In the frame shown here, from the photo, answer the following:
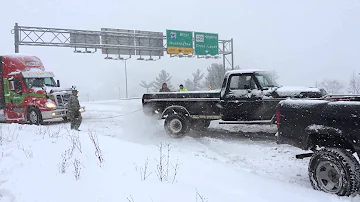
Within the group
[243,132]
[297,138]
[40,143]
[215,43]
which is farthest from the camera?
[215,43]

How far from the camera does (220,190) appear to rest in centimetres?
388

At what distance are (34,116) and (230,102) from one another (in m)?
9.71

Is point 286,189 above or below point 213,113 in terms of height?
below

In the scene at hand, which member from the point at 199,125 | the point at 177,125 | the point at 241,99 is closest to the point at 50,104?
the point at 177,125

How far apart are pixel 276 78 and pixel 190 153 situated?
4.20 meters

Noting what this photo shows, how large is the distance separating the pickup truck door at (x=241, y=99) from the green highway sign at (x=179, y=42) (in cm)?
1707

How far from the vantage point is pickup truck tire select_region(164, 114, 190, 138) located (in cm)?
914

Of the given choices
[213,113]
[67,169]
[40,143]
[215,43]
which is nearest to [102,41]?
[215,43]

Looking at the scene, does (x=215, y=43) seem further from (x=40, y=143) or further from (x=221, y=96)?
(x=40, y=143)

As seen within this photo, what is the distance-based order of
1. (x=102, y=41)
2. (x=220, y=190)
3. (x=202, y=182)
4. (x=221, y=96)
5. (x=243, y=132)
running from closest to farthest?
(x=220, y=190), (x=202, y=182), (x=221, y=96), (x=243, y=132), (x=102, y=41)

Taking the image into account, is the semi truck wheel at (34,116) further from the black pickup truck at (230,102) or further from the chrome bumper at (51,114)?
the black pickup truck at (230,102)

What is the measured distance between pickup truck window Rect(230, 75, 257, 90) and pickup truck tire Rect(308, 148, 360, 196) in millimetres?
4449

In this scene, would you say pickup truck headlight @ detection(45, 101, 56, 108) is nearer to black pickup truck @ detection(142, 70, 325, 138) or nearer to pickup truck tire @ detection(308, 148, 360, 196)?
black pickup truck @ detection(142, 70, 325, 138)

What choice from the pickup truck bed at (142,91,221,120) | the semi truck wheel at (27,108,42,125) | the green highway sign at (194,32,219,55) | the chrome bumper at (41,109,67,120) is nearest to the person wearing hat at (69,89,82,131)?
the pickup truck bed at (142,91,221,120)
